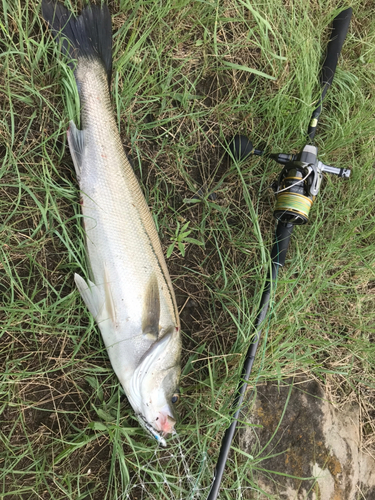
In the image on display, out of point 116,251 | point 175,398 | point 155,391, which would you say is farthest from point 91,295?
point 175,398

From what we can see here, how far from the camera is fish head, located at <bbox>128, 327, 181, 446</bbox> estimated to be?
2.00 m

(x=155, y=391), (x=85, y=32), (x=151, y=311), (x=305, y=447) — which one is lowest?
(x=305, y=447)

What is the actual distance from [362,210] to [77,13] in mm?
2519

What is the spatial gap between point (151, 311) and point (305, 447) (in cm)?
159

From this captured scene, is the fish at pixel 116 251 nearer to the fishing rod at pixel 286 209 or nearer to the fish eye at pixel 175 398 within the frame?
the fish eye at pixel 175 398

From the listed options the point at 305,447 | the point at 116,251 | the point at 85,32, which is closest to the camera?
the point at 116,251

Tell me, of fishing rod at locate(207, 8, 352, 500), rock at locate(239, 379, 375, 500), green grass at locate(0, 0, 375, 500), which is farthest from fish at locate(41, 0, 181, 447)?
rock at locate(239, 379, 375, 500)

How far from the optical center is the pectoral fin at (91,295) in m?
2.05

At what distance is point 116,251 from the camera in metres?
1.99

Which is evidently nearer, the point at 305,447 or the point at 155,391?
the point at 155,391

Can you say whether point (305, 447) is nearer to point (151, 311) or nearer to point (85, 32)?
point (151, 311)

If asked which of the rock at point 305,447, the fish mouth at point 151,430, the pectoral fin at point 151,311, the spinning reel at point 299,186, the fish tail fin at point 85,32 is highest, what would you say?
the fish tail fin at point 85,32

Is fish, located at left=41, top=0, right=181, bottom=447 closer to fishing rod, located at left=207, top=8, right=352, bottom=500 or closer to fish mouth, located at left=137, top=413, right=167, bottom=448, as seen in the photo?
fish mouth, located at left=137, top=413, right=167, bottom=448

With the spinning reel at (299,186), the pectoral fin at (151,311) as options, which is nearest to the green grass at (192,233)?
the spinning reel at (299,186)
